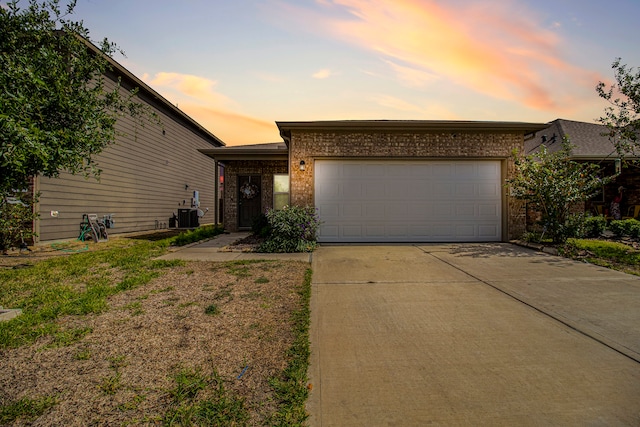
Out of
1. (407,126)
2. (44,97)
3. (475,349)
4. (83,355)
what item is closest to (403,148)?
(407,126)

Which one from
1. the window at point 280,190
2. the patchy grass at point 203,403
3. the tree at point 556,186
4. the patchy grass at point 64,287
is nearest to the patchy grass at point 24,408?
the patchy grass at point 203,403

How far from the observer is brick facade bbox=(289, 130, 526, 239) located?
9289mm

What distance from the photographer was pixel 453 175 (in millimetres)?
9500

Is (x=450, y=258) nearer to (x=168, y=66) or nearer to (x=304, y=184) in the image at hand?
(x=304, y=184)

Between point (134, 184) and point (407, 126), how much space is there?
34.8ft

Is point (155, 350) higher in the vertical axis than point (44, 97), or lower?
lower

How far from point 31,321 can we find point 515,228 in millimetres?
10536

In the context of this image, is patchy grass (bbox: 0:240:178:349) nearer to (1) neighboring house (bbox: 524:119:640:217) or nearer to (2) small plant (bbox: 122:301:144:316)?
(2) small plant (bbox: 122:301:144:316)

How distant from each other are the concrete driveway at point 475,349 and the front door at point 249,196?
26.9ft

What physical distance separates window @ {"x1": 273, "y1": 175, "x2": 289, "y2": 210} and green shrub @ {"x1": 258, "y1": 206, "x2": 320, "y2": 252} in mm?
4891

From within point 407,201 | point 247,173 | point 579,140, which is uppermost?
point 579,140

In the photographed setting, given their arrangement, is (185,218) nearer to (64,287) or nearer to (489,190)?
(64,287)

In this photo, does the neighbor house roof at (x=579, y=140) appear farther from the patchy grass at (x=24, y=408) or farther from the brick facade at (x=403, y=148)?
the patchy grass at (x=24, y=408)

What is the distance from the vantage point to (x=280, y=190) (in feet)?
43.6
